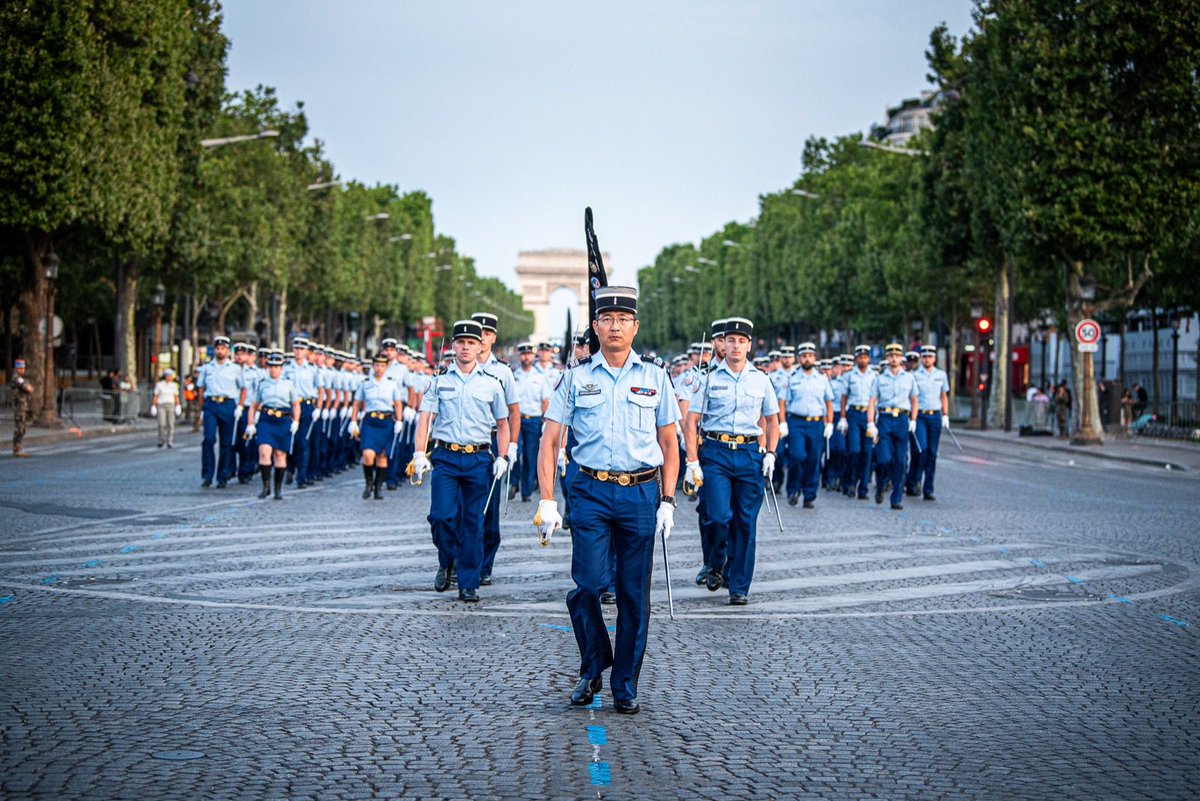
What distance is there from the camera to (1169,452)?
36031 mm

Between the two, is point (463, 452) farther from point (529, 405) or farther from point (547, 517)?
point (529, 405)

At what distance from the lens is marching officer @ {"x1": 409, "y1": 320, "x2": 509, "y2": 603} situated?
10.8m

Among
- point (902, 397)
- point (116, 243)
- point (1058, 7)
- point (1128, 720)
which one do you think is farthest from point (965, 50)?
point (1128, 720)

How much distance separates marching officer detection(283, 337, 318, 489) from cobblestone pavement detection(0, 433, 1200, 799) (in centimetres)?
606

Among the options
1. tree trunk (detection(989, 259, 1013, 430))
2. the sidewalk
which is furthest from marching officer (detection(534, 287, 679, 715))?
tree trunk (detection(989, 259, 1013, 430))

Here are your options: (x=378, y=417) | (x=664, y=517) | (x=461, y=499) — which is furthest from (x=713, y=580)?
(x=378, y=417)

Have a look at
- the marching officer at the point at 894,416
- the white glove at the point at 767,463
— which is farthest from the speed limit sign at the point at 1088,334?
the white glove at the point at 767,463

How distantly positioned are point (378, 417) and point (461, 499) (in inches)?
374

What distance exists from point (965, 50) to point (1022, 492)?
93.2 feet

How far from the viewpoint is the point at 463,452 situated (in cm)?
1100

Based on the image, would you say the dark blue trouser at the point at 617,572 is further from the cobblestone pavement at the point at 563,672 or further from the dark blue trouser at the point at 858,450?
the dark blue trouser at the point at 858,450

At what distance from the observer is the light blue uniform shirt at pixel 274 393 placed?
19.8 m

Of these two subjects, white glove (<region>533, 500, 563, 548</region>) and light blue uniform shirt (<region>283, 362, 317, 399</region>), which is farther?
light blue uniform shirt (<region>283, 362, 317, 399</region>)

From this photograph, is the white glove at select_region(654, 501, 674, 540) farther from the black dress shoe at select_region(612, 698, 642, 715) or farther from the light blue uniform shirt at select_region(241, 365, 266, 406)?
the light blue uniform shirt at select_region(241, 365, 266, 406)
